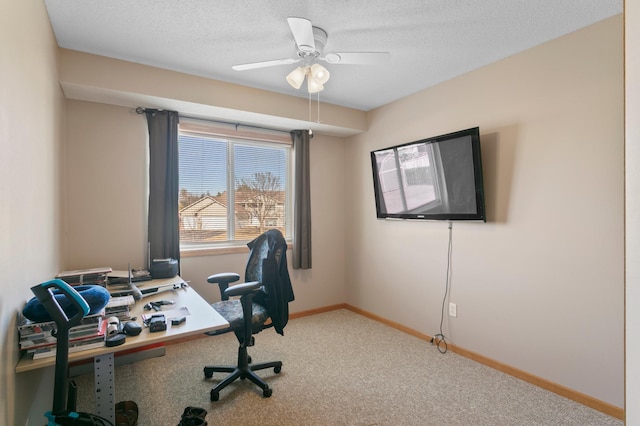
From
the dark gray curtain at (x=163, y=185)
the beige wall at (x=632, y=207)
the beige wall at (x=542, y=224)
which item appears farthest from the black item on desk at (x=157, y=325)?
the beige wall at (x=542, y=224)

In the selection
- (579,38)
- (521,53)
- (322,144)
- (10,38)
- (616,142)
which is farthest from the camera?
(322,144)

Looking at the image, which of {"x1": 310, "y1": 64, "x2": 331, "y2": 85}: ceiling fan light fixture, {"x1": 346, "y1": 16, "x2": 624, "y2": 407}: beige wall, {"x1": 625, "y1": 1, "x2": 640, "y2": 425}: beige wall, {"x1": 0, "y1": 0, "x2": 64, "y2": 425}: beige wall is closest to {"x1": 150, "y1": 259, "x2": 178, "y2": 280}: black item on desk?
{"x1": 0, "y1": 0, "x2": 64, "y2": 425}: beige wall

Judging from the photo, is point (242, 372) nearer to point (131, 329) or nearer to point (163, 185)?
point (131, 329)

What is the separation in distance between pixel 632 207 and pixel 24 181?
226 cm

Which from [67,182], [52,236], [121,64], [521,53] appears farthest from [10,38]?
[521,53]

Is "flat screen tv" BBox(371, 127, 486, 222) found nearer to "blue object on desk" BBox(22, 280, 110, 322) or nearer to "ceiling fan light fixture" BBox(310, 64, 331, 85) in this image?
"ceiling fan light fixture" BBox(310, 64, 331, 85)

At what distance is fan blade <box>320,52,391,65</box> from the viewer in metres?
2.11

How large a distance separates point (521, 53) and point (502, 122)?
536mm

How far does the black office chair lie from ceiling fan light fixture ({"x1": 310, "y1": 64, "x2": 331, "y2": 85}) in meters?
1.21

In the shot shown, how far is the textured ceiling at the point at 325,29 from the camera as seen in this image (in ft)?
→ 6.40

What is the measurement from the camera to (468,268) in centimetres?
296

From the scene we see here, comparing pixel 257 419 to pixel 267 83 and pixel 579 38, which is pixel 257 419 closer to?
pixel 267 83

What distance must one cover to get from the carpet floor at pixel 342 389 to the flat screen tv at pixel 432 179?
1.34 m

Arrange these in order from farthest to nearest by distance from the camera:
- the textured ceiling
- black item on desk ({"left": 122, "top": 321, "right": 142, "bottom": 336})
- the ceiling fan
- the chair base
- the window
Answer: the window
the chair base
the ceiling fan
the textured ceiling
black item on desk ({"left": 122, "top": 321, "right": 142, "bottom": 336})
